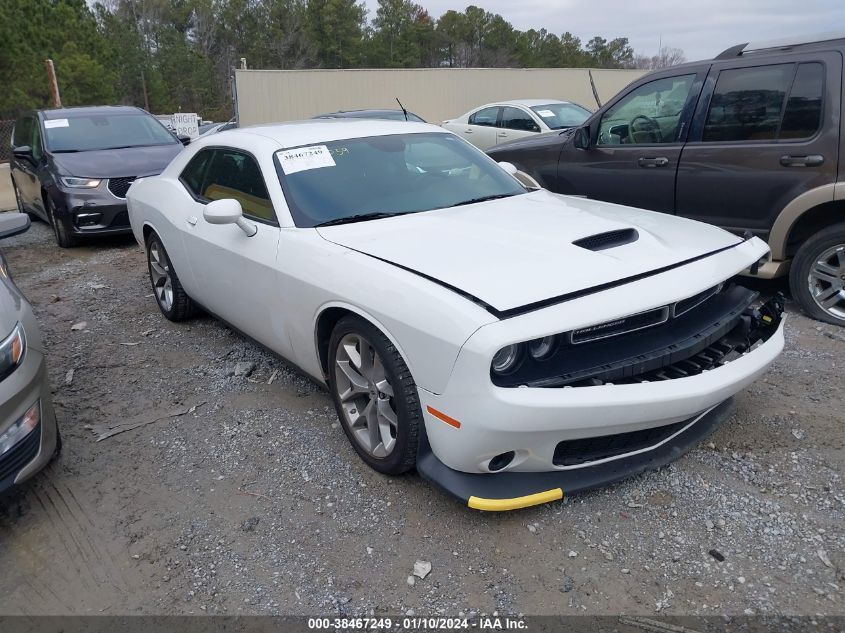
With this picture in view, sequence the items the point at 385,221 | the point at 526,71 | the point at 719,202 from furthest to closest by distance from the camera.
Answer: the point at 526,71, the point at 719,202, the point at 385,221

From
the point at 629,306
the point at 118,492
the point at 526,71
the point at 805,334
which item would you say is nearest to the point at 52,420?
the point at 118,492

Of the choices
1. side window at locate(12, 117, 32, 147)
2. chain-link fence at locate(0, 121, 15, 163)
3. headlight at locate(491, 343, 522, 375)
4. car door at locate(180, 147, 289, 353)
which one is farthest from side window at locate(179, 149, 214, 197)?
chain-link fence at locate(0, 121, 15, 163)

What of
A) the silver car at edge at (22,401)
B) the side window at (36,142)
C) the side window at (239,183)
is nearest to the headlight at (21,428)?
the silver car at edge at (22,401)

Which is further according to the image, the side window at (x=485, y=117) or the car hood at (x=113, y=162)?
the side window at (x=485, y=117)

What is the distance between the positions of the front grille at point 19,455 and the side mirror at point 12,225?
1735mm

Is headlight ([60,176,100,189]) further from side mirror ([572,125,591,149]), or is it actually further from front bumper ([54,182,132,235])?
side mirror ([572,125,591,149])

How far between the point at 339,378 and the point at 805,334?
124 inches

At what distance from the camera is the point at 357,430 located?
316 cm

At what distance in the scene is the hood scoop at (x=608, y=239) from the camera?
9.70ft

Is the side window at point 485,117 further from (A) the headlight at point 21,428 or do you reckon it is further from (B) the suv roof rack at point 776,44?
(A) the headlight at point 21,428

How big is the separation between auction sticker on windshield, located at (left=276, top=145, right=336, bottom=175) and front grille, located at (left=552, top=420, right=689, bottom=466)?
204 cm

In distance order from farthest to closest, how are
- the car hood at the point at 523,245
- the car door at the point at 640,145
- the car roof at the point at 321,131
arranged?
the car door at the point at 640,145 < the car roof at the point at 321,131 < the car hood at the point at 523,245

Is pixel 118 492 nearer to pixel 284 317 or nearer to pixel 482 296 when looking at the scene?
pixel 284 317

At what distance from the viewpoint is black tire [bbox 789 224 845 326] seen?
4375 millimetres
